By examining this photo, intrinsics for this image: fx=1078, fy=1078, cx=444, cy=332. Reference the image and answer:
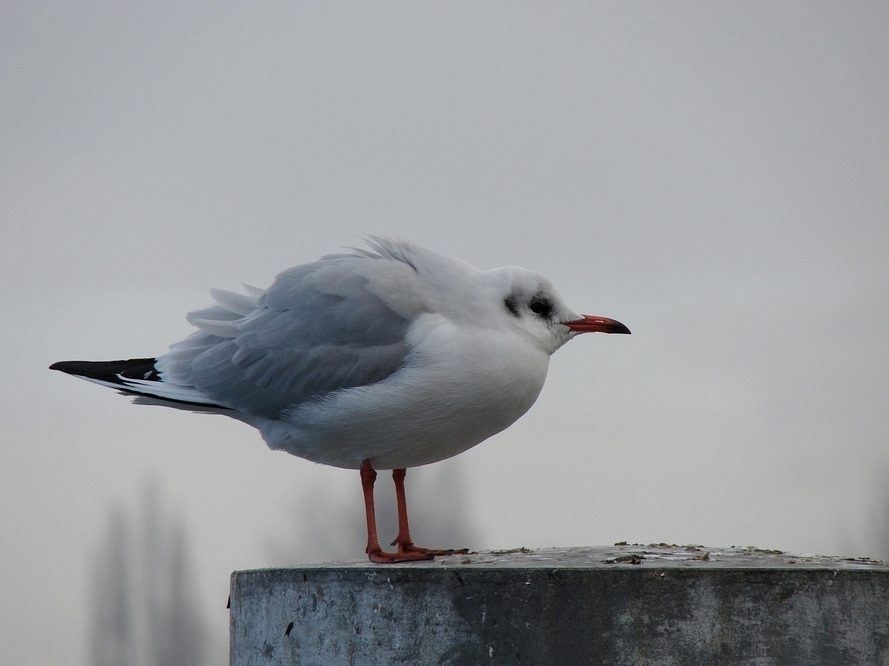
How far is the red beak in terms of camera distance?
21.0ft

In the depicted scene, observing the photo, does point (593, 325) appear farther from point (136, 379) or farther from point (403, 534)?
point (136, 379)

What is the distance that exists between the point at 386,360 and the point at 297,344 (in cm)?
66

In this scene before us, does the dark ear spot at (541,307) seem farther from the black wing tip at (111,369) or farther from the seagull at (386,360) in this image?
the black wing tip at (111,369)

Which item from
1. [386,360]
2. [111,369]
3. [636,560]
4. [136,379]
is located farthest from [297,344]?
[636,560]

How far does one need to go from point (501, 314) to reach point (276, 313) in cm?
145

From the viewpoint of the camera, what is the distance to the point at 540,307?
20.7 ft

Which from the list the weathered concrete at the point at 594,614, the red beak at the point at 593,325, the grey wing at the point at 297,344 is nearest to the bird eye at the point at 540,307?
the red beak at the point at 593,325

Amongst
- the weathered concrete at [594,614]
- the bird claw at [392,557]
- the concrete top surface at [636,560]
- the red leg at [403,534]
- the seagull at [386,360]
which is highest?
the seagull at [386,360]

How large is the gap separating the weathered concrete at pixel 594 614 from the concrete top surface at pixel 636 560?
36 millimetres

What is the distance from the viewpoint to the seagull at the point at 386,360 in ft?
19.6

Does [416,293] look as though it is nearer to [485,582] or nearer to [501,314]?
[501,314]

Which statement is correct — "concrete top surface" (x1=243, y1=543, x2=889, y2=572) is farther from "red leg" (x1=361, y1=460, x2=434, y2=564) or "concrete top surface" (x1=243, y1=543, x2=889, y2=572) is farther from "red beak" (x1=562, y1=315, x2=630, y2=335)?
"red beak" (x1=562, y1=315, x2=630, y2=335)

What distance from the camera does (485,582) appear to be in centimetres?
484

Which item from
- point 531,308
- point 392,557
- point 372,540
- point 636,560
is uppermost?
point 531,308
